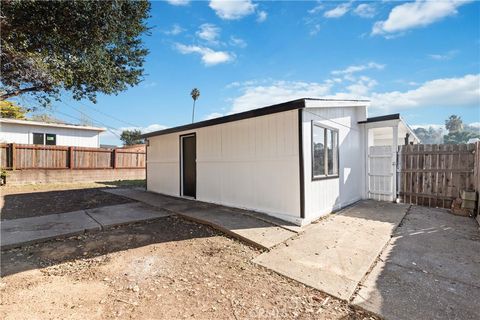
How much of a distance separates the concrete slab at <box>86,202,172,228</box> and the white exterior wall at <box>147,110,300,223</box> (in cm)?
173

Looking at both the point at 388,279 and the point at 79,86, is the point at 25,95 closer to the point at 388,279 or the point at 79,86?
the point at 79,86

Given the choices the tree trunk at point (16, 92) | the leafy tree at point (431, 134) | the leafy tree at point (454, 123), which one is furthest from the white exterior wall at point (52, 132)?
the leafy tree at point (454, 123)

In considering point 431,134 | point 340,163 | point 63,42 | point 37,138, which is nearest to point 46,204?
point 63,42

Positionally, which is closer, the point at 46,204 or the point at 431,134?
the point at 46,204

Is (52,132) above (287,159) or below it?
above

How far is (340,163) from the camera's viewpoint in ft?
21.1

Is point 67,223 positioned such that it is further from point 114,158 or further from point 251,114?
point 114,158

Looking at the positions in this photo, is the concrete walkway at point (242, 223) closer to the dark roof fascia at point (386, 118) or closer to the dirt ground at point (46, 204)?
the dirt ground at point (46, 204)

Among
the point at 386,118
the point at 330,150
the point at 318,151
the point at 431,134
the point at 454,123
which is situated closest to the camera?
the point at 318,151

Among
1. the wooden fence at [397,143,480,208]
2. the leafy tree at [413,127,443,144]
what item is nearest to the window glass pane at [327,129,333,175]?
the wooden fence at [397,143,480,208]

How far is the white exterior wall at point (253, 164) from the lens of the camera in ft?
16.5

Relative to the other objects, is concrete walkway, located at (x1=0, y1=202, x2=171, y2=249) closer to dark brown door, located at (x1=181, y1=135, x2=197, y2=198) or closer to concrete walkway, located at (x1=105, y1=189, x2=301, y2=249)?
concrete walkway, located at (x1=105, y1=189, x2=301, y2=249)

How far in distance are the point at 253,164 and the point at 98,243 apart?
3516mm

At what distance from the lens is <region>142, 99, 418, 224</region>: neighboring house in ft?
16.4
